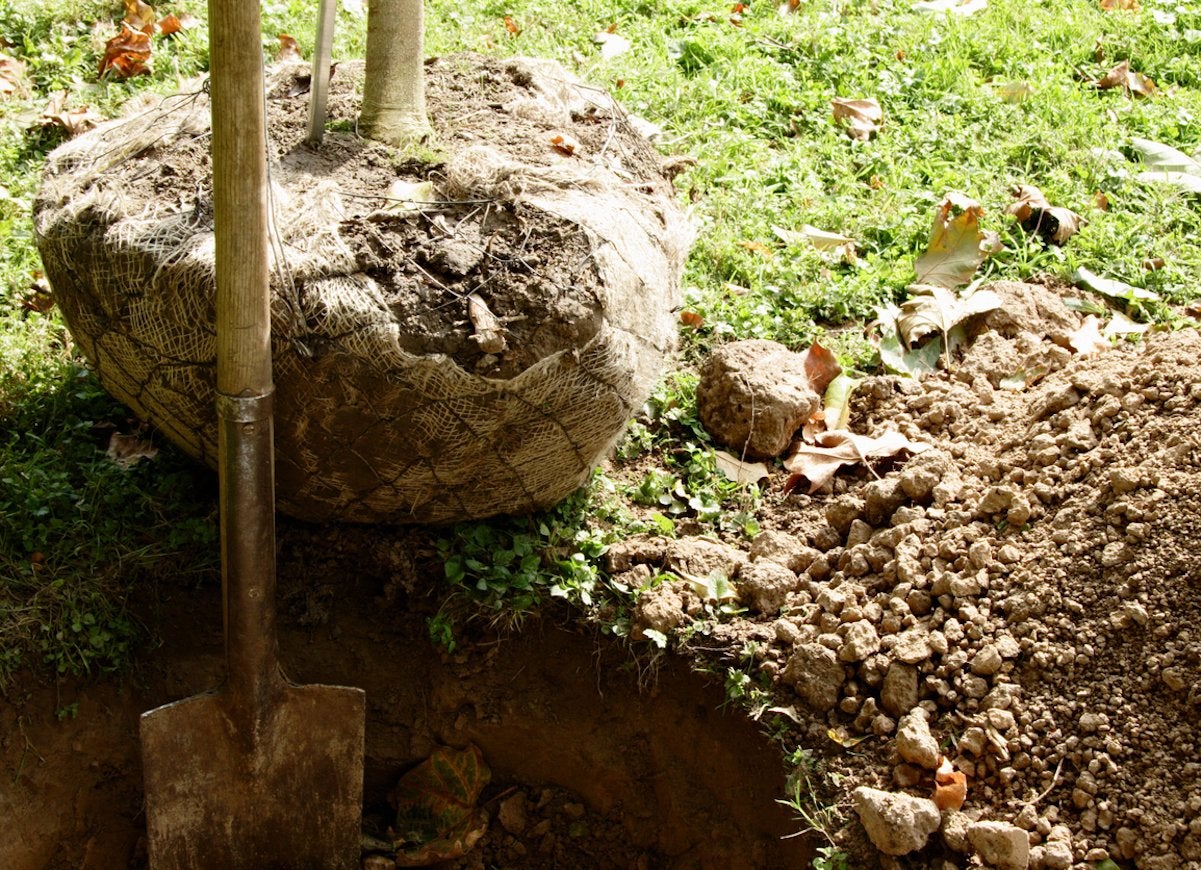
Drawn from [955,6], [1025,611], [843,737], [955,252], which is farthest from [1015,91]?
[843,737]

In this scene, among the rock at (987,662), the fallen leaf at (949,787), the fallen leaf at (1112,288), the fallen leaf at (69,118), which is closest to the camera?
the fallen leaf at (949,787)

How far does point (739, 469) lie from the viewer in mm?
3213

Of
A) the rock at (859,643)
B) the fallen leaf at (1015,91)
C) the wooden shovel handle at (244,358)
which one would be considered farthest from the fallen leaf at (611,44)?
the rock at (859,643)

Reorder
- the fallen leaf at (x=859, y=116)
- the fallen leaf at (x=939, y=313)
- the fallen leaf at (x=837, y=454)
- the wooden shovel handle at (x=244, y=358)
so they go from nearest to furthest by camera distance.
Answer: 1. the wooden shovel handle at (x=244, y=358)
2. the fallen leaf at (x=837, y=454)
3. the fallen leaf at (x=939, y=313)
4. the fallen leaf at (x=859, y=116)

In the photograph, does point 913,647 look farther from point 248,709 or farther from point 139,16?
point 139,16

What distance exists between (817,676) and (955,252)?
167 centimetres

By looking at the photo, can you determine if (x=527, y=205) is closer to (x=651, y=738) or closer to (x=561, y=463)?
(x=561, y=463)

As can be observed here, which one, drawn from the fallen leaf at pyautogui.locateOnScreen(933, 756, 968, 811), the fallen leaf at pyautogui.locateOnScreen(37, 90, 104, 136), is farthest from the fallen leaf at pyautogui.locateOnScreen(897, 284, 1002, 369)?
the fallen leaf at pyautogui.locateOnScreen(37, 90, 104, 136)

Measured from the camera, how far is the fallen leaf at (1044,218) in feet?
12.7

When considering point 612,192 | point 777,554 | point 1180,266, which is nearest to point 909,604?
point 777,554

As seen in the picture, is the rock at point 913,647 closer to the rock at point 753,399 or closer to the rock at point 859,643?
the rock at point 859,643

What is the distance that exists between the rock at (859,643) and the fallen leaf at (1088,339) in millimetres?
1169

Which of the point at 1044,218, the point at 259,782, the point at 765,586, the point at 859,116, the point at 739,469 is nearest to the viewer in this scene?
the point at 259,782

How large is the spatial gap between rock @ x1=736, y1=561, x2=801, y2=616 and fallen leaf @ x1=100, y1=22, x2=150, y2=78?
2.92m
